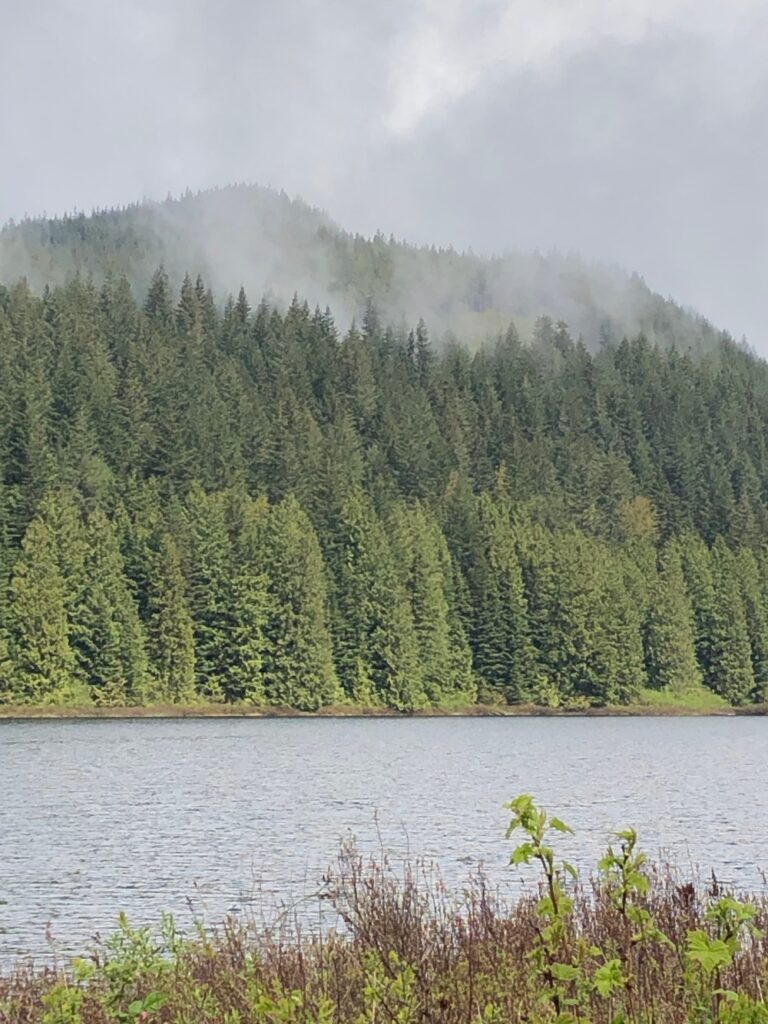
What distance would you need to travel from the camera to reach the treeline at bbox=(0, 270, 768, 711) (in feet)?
365

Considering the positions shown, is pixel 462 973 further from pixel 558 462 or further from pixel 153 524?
pixel 558 462

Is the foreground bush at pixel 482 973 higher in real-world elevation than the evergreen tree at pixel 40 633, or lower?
lower

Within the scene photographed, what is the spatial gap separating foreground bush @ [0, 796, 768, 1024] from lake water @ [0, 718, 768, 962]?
10.0 metres

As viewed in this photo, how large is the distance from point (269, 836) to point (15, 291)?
15210 centimetres

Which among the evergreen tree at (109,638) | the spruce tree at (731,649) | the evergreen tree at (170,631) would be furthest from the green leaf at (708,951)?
the spruce tree at (731,649)

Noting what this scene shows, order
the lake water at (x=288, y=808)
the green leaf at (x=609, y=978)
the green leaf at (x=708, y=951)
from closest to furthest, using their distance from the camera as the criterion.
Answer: the green leaf at (x=708, y=951)
the green leaf at (x=609, y=978)
the lake water at (x=288, y=808)

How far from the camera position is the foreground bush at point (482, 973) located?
693 cm

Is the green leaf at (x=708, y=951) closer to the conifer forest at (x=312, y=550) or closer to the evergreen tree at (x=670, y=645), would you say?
the conifer forest at (x=312, y=550)

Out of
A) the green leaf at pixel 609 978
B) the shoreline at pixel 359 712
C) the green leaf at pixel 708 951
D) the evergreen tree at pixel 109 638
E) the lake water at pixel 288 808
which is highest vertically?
the evergreen tree at pixel 109 638

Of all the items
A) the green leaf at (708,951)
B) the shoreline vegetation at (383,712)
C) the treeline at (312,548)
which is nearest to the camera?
the green leaf at (708,951)

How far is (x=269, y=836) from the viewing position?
35656mm

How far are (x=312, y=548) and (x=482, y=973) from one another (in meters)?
110

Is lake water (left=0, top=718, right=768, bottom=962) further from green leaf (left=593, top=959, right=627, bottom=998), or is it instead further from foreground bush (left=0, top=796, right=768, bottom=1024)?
green leaf (left=593, top=959, right=627, bottom=998)

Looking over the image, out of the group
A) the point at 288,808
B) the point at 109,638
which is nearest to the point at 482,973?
the point at 288,808
